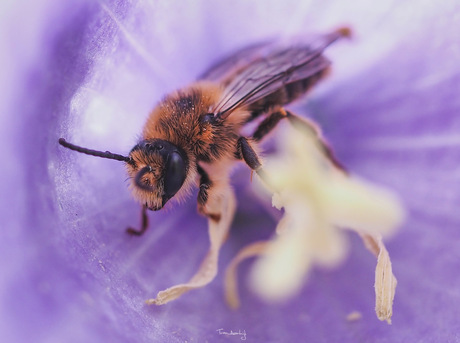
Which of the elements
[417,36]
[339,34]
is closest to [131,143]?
[339,34]

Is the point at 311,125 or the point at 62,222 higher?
the point at 62,222

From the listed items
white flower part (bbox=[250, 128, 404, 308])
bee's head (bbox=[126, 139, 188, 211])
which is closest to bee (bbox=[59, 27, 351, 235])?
bee's head (bbox=[126, 139, 188, 211])

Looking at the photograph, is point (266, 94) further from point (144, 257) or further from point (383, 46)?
point (383, 46)

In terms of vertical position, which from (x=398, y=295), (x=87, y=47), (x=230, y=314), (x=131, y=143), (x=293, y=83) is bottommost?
(x=398, y=295)

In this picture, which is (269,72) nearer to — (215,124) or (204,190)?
(215,124)

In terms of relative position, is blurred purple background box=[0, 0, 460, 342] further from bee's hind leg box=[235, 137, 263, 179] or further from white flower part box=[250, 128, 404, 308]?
bee's hind leg box=[235, 137, 263, 179]

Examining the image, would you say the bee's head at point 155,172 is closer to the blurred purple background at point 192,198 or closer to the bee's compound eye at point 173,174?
the bee's compound eye at point 173,174

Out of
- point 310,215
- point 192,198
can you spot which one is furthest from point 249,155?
point 310,215

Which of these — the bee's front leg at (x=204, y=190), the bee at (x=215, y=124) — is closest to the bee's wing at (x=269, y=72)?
the bee at (x=215, y=124)
